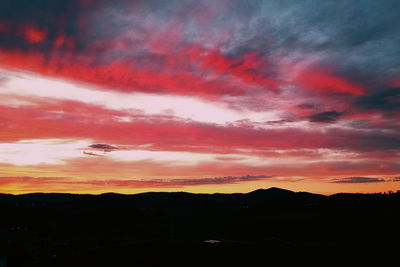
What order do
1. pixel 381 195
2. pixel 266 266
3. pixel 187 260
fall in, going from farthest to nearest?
1. pixel 381 195
2. pixel 187 260
3. pixel 266 266

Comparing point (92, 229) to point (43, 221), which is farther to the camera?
point (43, 221)

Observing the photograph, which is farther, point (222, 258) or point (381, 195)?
point (381, 195)

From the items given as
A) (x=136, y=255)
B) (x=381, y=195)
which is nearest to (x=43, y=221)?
(x=136, y=255)

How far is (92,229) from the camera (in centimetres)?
10356

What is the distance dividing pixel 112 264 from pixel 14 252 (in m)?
13.0

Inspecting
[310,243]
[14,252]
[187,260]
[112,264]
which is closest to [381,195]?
[310,243]

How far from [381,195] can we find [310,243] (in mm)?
82018

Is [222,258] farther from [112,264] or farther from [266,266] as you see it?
[112,264]

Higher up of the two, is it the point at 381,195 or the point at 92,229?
the point at 381,195

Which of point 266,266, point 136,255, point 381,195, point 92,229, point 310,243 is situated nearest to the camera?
point 266,266

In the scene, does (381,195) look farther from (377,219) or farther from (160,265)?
(160,265)

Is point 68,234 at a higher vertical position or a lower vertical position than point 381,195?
lower

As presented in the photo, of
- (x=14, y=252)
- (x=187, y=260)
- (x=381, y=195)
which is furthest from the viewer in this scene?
(x=381, y=195)

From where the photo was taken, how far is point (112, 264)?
163ft
